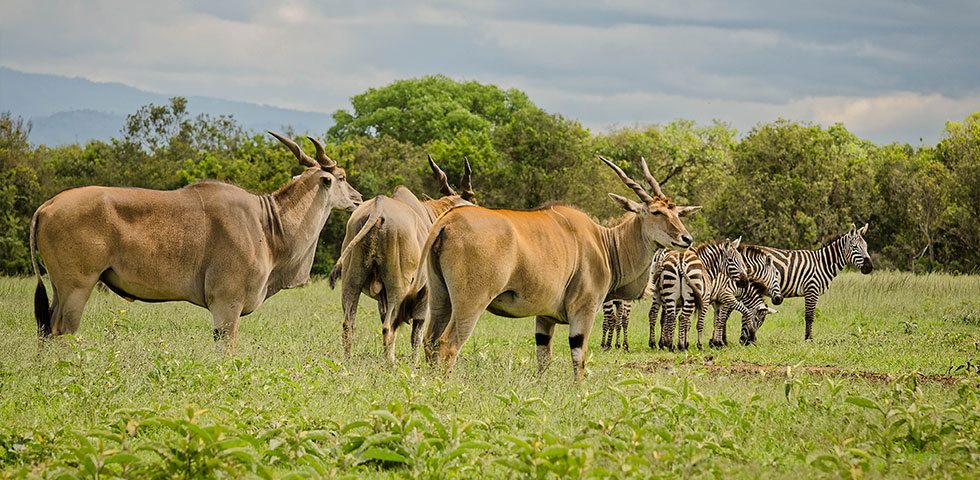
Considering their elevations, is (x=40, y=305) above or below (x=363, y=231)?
below

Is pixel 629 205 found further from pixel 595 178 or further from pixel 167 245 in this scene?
pixel 595 178

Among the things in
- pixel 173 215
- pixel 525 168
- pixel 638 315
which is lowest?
pixel 638 315

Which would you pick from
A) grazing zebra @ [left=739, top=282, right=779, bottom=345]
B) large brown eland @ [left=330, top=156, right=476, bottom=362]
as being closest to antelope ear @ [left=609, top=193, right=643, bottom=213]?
large brown eland @ [left=330, top=156, right=476, bottom=362]

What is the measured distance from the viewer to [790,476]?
17.3 feet

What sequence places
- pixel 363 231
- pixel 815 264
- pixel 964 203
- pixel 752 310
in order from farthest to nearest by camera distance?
pixel 964 203
pixel 815 264
pixel 752 310
pixel 363 231

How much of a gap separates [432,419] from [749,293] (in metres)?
10.5

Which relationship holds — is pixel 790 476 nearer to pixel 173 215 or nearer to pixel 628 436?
pixel 628 436

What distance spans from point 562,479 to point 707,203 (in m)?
29.5

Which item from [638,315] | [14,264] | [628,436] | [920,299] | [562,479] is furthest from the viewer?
[14,264]

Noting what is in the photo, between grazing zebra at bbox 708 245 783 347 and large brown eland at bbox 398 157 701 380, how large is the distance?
5.16 metres

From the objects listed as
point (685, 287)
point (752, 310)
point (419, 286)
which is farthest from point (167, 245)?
point (752, 310)

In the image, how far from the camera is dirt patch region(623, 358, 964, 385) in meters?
9.75

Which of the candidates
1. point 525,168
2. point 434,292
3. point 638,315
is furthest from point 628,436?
point 525,168

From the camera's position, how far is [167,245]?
28.6ft
